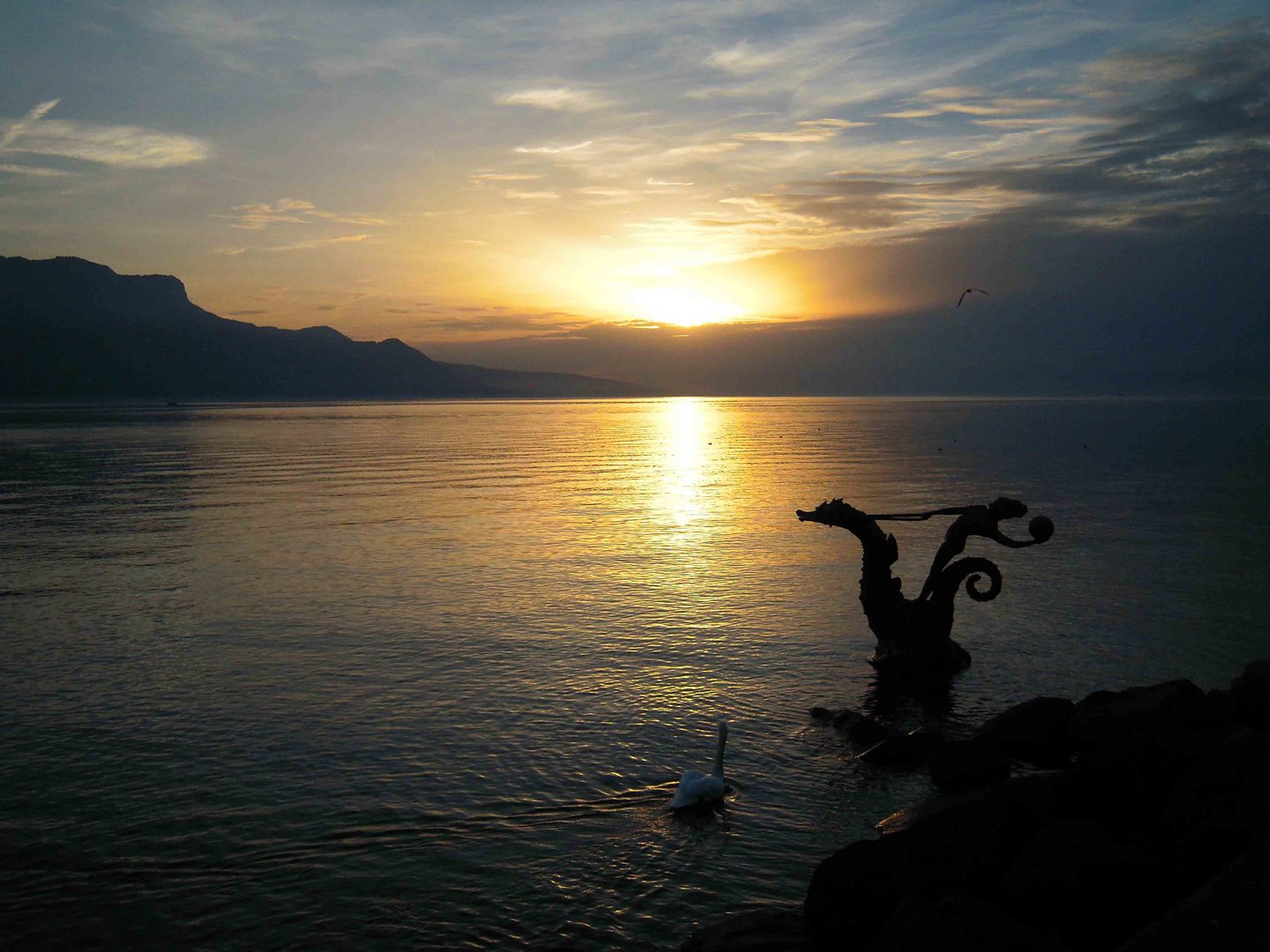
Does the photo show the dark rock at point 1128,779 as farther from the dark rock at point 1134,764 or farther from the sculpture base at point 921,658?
the sculpture base at point 921,658

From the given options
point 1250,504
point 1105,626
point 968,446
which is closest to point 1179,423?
point 968,446

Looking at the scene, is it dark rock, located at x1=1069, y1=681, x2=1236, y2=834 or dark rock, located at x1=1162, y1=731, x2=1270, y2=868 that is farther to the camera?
dark rock, located at x1=1069, y1=681, x2=1236, y2=834

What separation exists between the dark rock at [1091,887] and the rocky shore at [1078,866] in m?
0.01

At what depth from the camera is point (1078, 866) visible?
8.66m

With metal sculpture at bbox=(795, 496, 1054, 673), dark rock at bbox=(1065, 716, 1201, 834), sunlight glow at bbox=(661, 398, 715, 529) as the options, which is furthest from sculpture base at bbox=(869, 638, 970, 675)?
sunlight glow at bbox=(661, 398, 715, 529)

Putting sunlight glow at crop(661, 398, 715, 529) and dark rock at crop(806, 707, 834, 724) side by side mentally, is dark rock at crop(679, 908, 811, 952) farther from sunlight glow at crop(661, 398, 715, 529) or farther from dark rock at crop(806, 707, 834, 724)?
sunlight glow at crop(661, 398, 715, 529)

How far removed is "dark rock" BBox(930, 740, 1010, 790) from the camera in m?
13.7

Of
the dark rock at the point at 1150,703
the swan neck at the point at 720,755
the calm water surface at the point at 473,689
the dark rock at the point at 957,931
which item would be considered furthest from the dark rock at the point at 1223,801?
the swan neck at the point at 720,755

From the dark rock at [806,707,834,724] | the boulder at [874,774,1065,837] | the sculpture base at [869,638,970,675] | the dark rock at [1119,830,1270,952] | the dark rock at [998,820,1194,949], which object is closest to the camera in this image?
the dark rock at [1119,830,1270,952]

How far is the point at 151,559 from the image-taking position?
3266 centimetres

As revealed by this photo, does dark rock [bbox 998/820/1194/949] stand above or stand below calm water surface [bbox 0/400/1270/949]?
above

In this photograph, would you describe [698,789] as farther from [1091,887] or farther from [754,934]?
[1091,887]

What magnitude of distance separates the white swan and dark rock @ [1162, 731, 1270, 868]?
18.9 feet

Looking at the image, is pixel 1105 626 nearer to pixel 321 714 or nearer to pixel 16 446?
pixel 321 714
